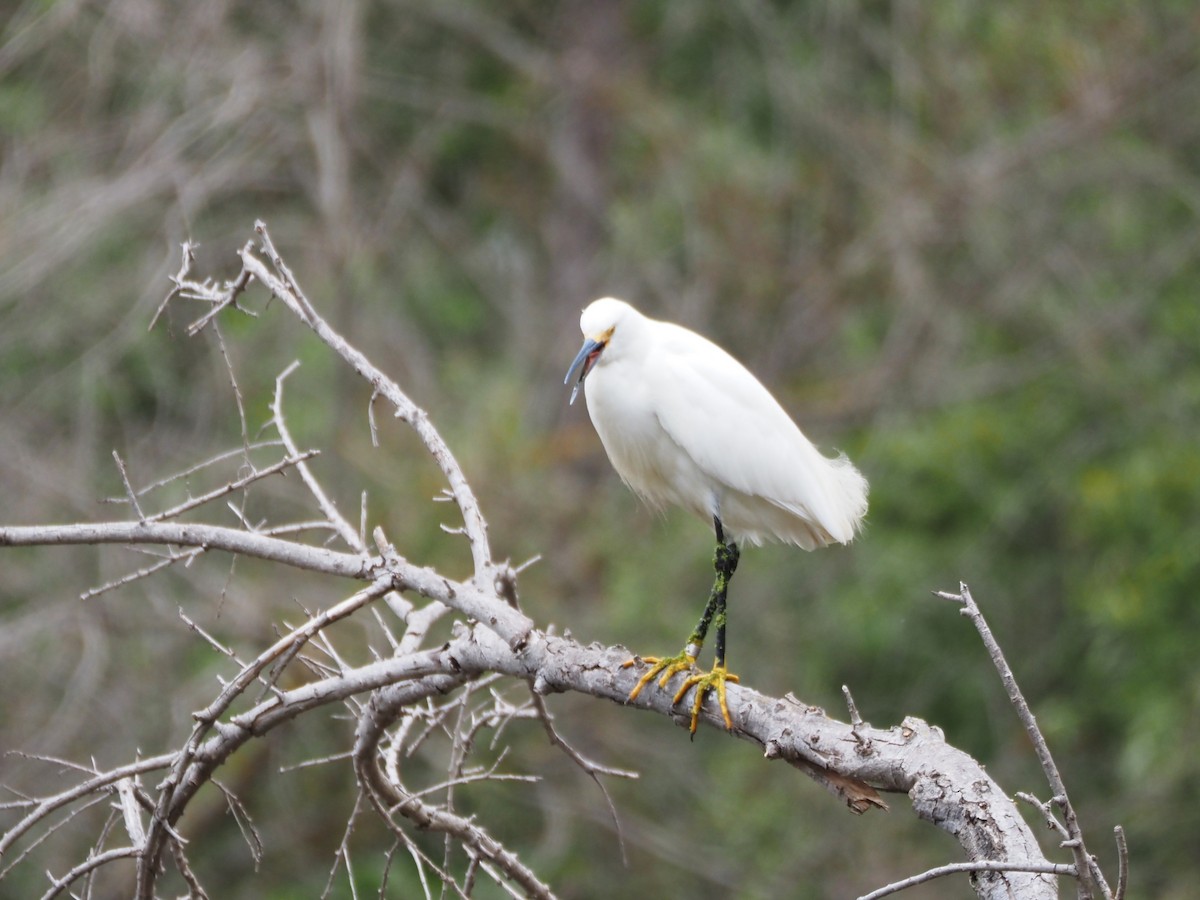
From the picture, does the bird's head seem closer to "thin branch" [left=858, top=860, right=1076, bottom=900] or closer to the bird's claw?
the bird's claw

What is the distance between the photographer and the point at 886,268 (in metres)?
9.31

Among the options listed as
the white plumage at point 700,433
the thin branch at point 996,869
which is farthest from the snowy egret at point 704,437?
the thin branch at point 996,869

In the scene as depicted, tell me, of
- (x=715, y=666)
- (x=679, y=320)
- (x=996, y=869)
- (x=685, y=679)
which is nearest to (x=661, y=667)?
(x=685, y=679)

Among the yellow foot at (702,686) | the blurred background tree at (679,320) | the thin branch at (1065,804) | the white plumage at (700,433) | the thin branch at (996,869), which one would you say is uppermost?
the blurred background tree at (679,320)

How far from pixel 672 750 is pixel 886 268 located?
10.8 feet

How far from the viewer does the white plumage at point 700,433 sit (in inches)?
141

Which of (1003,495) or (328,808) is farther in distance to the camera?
(1003,495)

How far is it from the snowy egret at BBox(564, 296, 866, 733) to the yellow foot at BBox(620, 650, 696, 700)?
1.52 feet

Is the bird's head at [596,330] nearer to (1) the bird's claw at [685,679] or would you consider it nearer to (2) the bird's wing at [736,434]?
(2) the bird's wing at [736,434]

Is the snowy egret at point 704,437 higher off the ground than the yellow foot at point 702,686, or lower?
higher

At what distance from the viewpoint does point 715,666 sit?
3.04 meters

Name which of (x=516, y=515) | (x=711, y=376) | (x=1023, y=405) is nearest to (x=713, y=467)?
(x=711, y=376)

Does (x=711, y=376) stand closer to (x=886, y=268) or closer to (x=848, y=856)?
(x=848, y=856)

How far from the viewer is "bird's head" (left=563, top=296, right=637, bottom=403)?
11.7 ft
